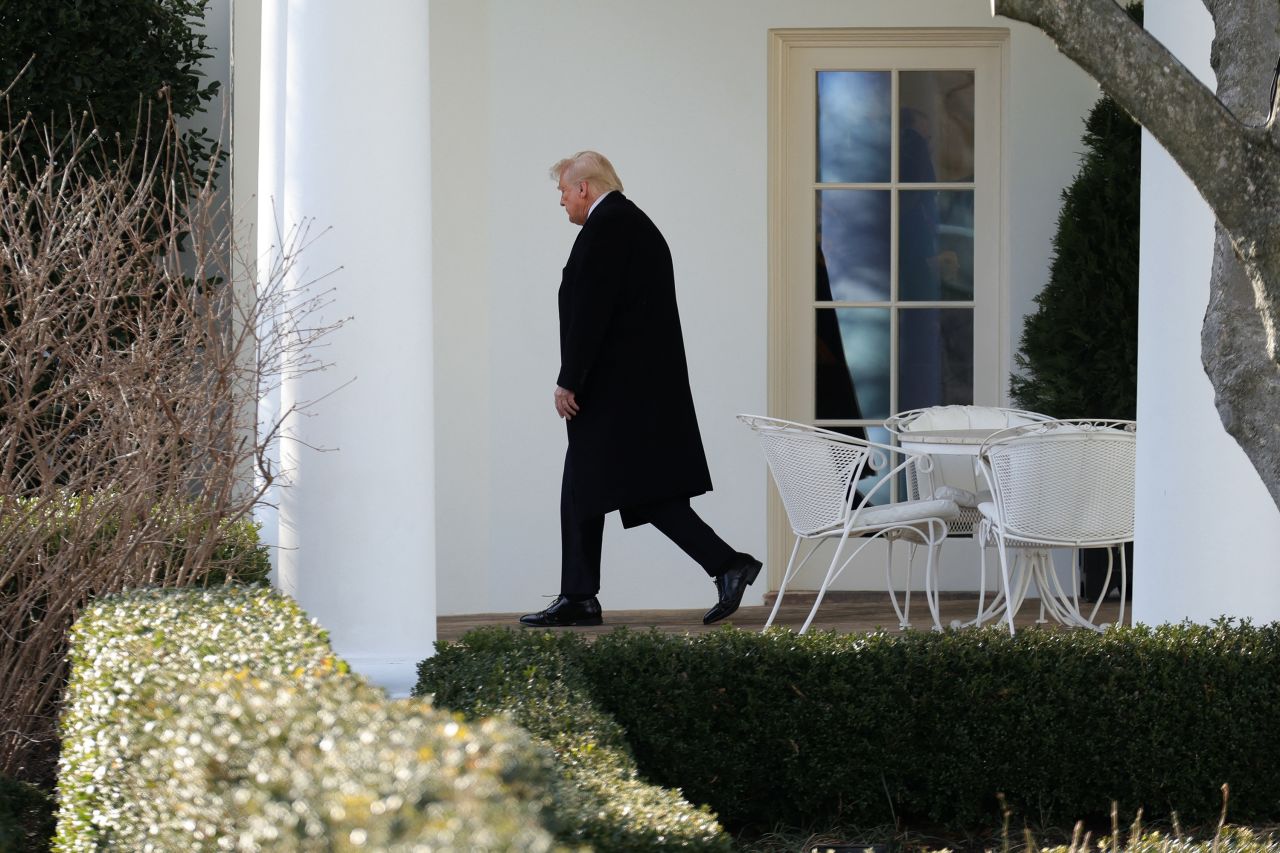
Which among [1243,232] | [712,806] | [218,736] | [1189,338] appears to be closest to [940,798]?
[712,806]

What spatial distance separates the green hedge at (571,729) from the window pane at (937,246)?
12.4 feet

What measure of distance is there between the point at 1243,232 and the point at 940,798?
5.83 ft

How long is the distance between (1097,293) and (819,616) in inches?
76.0

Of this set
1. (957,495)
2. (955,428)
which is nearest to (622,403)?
(955,428)

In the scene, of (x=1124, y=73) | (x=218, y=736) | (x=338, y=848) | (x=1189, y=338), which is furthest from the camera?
(x=1189, y=338)

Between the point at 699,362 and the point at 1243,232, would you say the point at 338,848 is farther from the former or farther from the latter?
the point at 699,362

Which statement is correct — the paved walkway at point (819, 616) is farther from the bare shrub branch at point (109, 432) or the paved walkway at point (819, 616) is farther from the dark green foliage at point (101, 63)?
the dark green foliage at point (101, 63)

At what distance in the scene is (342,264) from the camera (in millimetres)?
3795

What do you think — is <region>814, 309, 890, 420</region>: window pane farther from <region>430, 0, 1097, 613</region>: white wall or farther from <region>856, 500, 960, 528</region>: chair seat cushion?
<region>856, 500, 960, 528</region>: chair seat cushion

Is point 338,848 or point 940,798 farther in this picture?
point 940,798

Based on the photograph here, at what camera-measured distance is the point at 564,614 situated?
5.47 metres

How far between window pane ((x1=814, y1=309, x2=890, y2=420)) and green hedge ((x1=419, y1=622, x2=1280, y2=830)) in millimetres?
3384

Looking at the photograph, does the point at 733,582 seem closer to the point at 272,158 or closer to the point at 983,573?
the point at 983,573

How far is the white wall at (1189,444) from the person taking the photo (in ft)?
13.3
